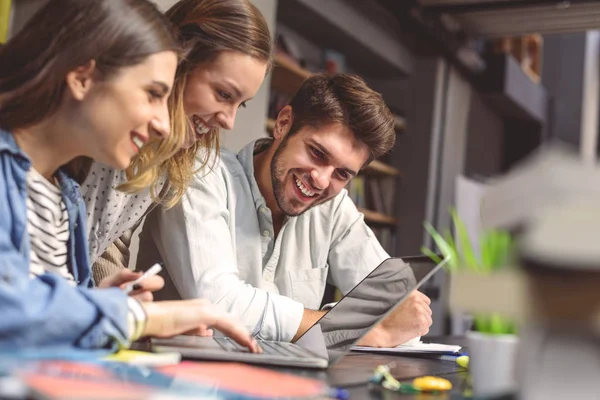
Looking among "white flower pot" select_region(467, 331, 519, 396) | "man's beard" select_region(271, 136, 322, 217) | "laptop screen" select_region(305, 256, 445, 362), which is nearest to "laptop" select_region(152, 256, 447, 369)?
"laptop screen" select_region(305, 256, 445, 362)

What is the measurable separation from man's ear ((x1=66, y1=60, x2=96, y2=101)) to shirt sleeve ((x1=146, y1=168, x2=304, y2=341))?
1.93 feet

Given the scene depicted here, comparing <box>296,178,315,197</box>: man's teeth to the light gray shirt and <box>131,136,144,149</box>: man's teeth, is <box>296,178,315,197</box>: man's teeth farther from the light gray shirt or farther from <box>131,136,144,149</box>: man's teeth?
<box>131,136,144,149</box>: man's teeth

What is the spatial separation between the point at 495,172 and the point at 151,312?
6.35 meters

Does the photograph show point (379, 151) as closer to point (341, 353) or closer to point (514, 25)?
point (341, 353)

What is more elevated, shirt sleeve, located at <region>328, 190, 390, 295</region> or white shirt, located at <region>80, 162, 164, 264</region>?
white shirt, located at <region>80, 162, 164, 264</region>

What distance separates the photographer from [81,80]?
3.43ft

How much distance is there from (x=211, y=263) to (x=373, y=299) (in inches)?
20.5

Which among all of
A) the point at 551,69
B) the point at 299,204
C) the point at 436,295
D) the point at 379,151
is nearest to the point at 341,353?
the point at 299,204

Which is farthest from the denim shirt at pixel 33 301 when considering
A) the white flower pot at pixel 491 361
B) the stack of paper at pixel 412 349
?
the stack of paper at pixel 412 349

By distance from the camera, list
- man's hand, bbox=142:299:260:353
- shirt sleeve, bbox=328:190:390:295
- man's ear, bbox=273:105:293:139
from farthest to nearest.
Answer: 1. shirt sleeve, bbox=328:190:390:295
2. man's ear, bbox=273:105:293:139
3. man's hand, bbox=142:299:260:353

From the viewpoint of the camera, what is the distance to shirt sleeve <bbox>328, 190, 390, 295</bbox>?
2.07 meters

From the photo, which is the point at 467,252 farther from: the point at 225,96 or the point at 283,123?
the point at 283,123

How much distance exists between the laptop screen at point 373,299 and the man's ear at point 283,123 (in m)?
0.83

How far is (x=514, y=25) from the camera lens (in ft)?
15.1
